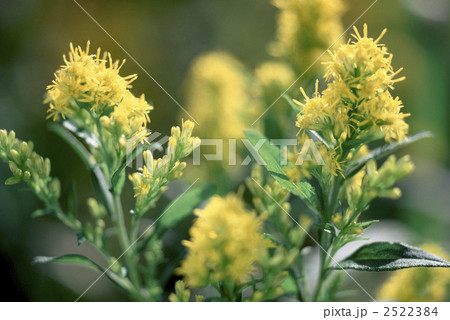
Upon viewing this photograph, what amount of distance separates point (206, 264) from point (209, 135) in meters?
1.43

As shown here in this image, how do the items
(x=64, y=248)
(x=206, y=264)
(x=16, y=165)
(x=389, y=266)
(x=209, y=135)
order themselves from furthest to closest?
(x=64, y=248) < (x=209, y=135) < (x=16, y=165) < (x=389, y=266) < (x=206, y=264)

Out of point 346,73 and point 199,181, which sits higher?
point 346,73

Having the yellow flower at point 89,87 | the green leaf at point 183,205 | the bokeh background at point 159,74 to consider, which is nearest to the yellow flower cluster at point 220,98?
the bokeh background at point 159,74

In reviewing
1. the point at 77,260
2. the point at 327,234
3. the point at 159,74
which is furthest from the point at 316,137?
the point at 159,74

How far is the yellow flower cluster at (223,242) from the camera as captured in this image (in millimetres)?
1118

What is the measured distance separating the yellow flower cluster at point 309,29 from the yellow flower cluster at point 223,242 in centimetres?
145

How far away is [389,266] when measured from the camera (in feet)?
4.31

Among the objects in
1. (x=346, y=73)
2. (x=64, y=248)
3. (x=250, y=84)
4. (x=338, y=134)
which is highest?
(x=250, y=84)

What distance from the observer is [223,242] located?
44.3 inches

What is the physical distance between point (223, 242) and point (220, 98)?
169 centimetres

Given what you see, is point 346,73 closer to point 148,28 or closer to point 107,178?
point 107,178

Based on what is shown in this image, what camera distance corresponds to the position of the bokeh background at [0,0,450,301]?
2752 mm

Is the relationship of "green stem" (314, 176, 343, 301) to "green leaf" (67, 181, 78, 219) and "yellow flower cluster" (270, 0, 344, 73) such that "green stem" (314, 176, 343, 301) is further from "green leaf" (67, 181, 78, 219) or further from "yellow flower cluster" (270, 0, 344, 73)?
"yellow flower cluster" (270, 0, 344, 73)

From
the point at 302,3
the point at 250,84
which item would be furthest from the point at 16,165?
the point at 302,3
